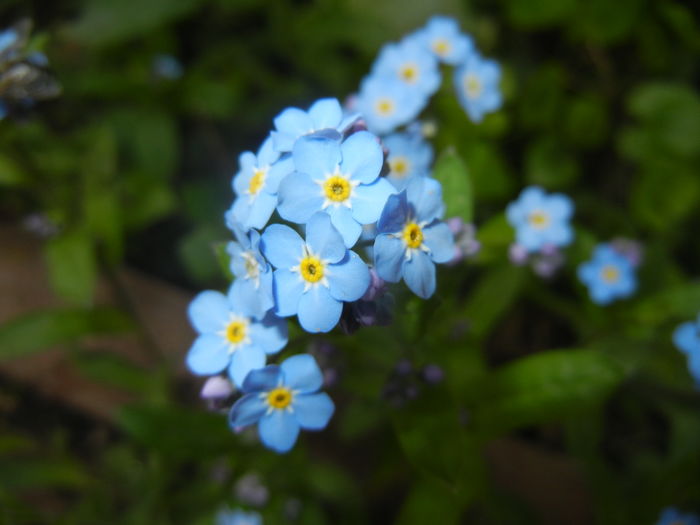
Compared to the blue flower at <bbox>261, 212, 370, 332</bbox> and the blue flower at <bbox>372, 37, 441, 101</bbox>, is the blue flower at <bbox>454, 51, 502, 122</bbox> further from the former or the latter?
the blue flower at <bbox>261, 212, 370, 332</bbox>

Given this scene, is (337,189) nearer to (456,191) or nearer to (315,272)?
(315,272)

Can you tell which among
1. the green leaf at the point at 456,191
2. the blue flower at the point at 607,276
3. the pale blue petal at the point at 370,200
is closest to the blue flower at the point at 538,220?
the blue flower at the point at 607,276

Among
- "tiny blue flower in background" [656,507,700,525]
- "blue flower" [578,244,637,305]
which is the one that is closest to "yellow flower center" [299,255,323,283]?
"blue flower" [578,244,637,305]

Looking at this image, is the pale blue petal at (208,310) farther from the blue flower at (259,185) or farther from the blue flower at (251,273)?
the blue flower at (259,185)

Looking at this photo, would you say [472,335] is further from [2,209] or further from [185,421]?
[2,209]

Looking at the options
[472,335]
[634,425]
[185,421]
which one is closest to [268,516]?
[185,421]

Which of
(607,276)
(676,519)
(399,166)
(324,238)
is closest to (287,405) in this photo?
(324,238)
